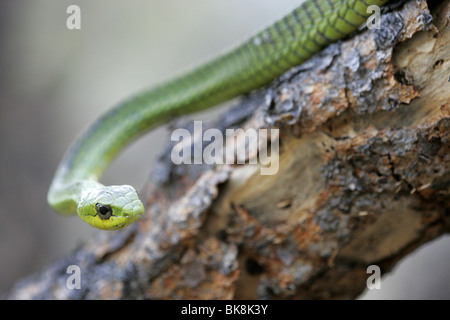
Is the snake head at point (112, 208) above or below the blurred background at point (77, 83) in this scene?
below

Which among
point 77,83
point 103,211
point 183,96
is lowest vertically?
point 103,211

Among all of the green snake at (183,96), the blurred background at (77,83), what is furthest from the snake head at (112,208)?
the blurred background at (77,83)

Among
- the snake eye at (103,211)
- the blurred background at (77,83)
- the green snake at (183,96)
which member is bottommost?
the snake eye at (103,211)

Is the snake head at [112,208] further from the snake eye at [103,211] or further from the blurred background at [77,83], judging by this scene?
the blurred background at [77,83]

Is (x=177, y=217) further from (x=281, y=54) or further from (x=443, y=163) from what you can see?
(x=443, y=163)

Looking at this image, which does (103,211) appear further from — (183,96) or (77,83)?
(77,83)

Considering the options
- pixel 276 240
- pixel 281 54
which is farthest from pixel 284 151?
pixel 281 54

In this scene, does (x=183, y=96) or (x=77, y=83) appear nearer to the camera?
(x=183, y=96)

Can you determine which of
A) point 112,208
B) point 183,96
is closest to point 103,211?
point 112,208
